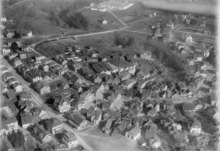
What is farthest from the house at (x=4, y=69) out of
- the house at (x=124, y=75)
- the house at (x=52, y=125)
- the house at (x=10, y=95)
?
the house at (x=124, y=75)

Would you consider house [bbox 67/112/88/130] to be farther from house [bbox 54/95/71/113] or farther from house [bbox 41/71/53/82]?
→ house [bbox 41/71/53/82]

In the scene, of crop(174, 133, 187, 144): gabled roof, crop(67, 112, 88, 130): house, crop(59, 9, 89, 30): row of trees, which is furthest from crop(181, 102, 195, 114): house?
crop(59, 9, 89, 30): row of trees

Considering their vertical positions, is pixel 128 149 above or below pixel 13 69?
below

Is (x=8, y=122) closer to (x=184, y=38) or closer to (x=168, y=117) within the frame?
(x=168, y=117)

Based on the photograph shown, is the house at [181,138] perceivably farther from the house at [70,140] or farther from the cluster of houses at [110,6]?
the cluster of houses at [110,6]

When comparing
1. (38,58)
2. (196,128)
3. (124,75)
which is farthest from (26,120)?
(38,58)

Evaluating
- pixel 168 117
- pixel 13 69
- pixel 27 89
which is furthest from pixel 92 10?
pixel 168 117

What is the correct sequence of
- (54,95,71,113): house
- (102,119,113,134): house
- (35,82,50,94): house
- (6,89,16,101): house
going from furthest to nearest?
(35,82,50,94): house < (6,89,16,101): house < (54,95,71,113): house < (102,119,113,134): house
